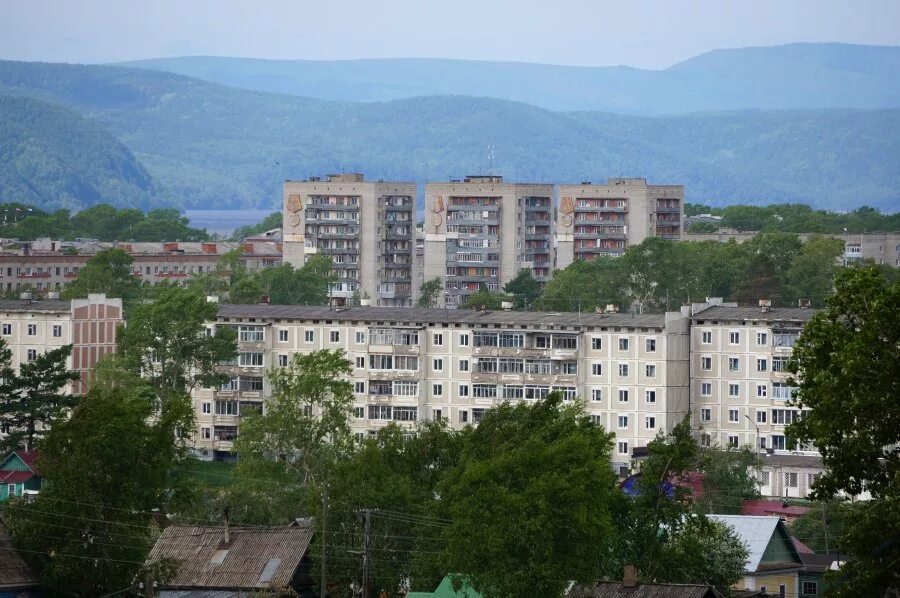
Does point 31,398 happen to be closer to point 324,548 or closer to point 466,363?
point 466,363

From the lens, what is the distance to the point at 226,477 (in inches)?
3371

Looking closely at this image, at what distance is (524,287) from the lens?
161 metres

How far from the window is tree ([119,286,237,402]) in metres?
2.82

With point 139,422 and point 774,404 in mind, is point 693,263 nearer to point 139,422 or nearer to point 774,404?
point 774,404

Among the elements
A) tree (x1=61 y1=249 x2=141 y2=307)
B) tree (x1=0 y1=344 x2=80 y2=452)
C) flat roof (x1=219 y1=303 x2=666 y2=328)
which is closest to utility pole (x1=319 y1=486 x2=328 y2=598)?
tree (x1=0 y1=344 x2=80 y2=452)

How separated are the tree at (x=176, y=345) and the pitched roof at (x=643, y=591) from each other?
46616mm

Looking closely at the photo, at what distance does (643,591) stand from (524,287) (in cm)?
11416

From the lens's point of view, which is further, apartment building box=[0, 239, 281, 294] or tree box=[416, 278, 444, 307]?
apartment building box=[0, 239, 281, 294]

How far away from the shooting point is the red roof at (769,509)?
70600 millimetres

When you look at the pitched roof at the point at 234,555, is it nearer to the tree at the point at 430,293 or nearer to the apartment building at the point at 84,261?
the apartment building at the point at 84,261

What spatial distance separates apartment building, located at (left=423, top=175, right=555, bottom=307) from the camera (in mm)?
168250

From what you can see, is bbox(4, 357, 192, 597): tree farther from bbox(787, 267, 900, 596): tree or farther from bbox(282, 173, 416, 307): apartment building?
bbox(282, 173, 416, 307): apartment building

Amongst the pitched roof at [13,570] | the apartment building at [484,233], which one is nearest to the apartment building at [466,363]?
the pitched roof at [13,570]

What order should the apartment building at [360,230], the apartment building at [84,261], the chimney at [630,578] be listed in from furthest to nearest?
the apartment building at [360,230] → the apartment building at [84,261] → the chimney at [630,578]
